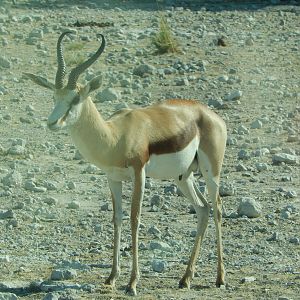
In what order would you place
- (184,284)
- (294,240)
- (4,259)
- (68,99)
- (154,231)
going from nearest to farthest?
1. (68,99)
2. (184,284)
3. (4,259)
4. (294,240)
5. (154,231)

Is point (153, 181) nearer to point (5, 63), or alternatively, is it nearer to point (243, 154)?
Answer: point (243, 154)

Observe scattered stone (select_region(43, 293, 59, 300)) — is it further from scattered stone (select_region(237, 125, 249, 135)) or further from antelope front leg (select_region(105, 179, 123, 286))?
scattered stone (select_region(237, 125, 249, 135))

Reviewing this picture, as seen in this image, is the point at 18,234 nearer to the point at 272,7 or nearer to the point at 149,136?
the point at 149,136

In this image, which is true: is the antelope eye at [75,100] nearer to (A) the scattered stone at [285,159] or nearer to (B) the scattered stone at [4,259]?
(B) the scattered stone at [4,259]

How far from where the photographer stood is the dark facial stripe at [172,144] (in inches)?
418

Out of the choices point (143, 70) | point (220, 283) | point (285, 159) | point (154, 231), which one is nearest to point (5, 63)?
point (143, 70)

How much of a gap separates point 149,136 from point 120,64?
13.7 m

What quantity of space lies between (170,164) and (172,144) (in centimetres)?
16

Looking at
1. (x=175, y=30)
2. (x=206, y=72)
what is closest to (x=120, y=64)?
(x=206, y=72)

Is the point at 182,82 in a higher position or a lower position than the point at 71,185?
lower

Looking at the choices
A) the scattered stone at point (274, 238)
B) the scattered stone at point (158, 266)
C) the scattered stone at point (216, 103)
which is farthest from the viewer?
the scattered stone at point (216, 103)

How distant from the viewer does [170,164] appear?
34.9 ft

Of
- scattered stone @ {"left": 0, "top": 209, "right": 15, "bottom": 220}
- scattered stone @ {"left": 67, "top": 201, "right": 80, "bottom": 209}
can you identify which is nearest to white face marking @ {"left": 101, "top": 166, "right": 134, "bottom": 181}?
scattered stone @ {"left": 0, "top": 209, "right": 15, "bottom": 220}

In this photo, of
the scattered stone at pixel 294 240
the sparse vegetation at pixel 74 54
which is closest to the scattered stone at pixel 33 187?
the scattered stone at pixel 294 240
